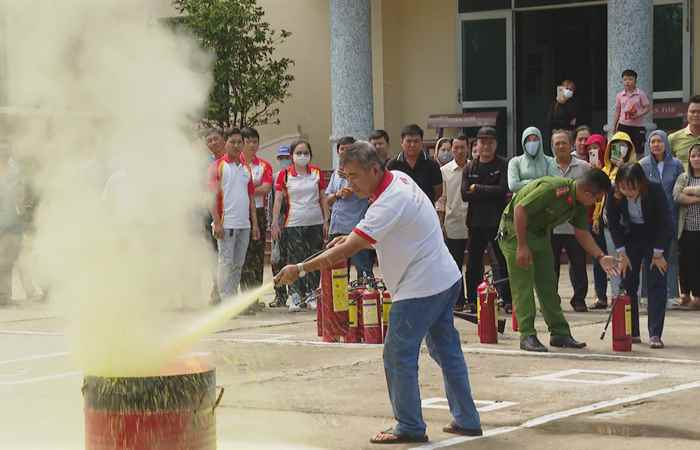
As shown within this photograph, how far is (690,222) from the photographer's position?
15.0 m

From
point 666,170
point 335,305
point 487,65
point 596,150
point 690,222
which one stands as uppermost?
point 487,65

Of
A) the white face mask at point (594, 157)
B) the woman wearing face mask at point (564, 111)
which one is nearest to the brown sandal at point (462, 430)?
the white face mask at point (594, 157)

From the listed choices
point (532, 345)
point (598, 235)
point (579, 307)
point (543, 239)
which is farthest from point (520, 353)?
point (598, 235)

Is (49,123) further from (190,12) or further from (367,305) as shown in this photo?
(190,12)

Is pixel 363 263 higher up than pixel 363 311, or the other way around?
pixel 363 263

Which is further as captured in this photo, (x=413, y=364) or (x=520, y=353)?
(x=520, y=353)

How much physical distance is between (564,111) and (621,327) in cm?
1035

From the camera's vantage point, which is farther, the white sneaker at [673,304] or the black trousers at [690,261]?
the white sneaker at [673,304]

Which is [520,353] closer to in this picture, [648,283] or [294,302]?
[648,283]

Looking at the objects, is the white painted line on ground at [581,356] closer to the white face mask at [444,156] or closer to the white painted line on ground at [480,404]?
the white painted line on ground at [480,404]

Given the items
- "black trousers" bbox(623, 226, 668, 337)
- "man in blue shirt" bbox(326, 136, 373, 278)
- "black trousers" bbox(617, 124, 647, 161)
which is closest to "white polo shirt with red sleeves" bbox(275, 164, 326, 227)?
"man in blue shirt" bbox(326, 136, 373, 278)

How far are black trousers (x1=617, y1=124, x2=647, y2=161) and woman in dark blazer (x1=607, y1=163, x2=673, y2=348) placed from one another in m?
5.33

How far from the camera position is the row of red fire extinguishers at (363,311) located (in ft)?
40.7

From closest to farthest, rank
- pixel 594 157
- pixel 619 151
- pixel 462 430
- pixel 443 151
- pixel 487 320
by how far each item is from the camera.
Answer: pixel 462 430 < pixel 487 320 < pixel 619 151 < pixel 594 157 < pixel 443 151
